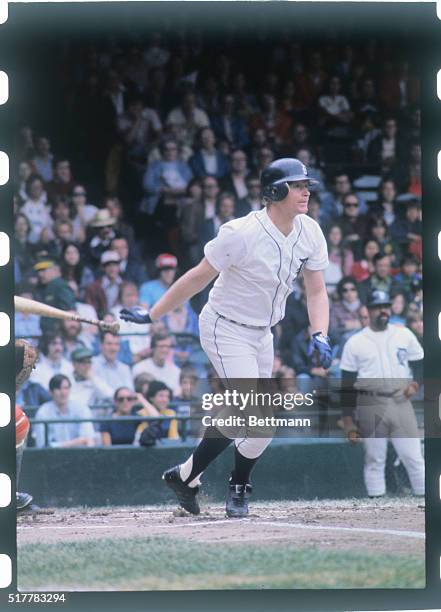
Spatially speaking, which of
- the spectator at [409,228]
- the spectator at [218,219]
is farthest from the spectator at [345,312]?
the spectator at [218,219]

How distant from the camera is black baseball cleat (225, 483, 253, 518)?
13719 mm

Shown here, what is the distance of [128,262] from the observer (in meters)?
13.7

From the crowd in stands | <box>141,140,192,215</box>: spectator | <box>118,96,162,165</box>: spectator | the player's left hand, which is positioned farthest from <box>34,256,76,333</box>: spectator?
the player's left hand

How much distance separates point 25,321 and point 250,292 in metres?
1.02

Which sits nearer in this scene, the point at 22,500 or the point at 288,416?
the point at 22,500

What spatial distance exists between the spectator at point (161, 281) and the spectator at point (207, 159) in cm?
40

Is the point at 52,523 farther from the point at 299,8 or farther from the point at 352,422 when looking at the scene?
the point at 299,8

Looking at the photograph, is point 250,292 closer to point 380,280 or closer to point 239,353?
point 239,353

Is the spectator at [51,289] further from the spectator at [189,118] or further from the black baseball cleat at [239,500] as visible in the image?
the black baseball cleat at [239,500]

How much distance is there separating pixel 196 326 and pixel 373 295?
801 mm

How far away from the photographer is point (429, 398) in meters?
13.6

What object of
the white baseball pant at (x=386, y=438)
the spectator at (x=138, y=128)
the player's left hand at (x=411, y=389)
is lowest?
the white baseball pant at (x=386, y=438)

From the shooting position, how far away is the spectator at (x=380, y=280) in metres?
13.7

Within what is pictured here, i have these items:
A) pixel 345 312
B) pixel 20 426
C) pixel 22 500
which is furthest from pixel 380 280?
pixel 22 500
